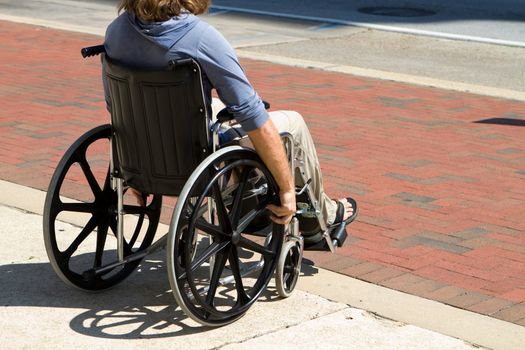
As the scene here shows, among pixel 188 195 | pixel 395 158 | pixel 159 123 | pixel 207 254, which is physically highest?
pixel 159 123

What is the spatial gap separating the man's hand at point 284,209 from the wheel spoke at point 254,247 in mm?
127

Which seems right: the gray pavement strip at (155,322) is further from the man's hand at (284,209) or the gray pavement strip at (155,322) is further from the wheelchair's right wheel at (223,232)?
the man's hand at (284,209)

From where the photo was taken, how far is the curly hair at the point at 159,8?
13.2 ft

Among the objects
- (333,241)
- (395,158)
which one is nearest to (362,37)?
A: (395,158)

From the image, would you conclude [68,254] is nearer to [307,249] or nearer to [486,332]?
[307,249]

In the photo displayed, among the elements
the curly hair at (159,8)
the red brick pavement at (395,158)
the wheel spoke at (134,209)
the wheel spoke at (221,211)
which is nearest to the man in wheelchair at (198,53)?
the curly hair at (159,8)

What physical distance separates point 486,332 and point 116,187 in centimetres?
164

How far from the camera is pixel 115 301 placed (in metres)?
4.45

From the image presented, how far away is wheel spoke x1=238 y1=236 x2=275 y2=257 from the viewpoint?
166 inches

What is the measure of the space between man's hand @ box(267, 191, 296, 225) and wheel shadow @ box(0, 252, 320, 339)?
391 millimetres

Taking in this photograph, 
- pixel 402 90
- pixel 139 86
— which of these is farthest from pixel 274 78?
pixel 139 86

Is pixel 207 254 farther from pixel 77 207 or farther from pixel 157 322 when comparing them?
pixel 77 207

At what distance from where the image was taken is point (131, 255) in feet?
14.7

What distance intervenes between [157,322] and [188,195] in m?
0.61
